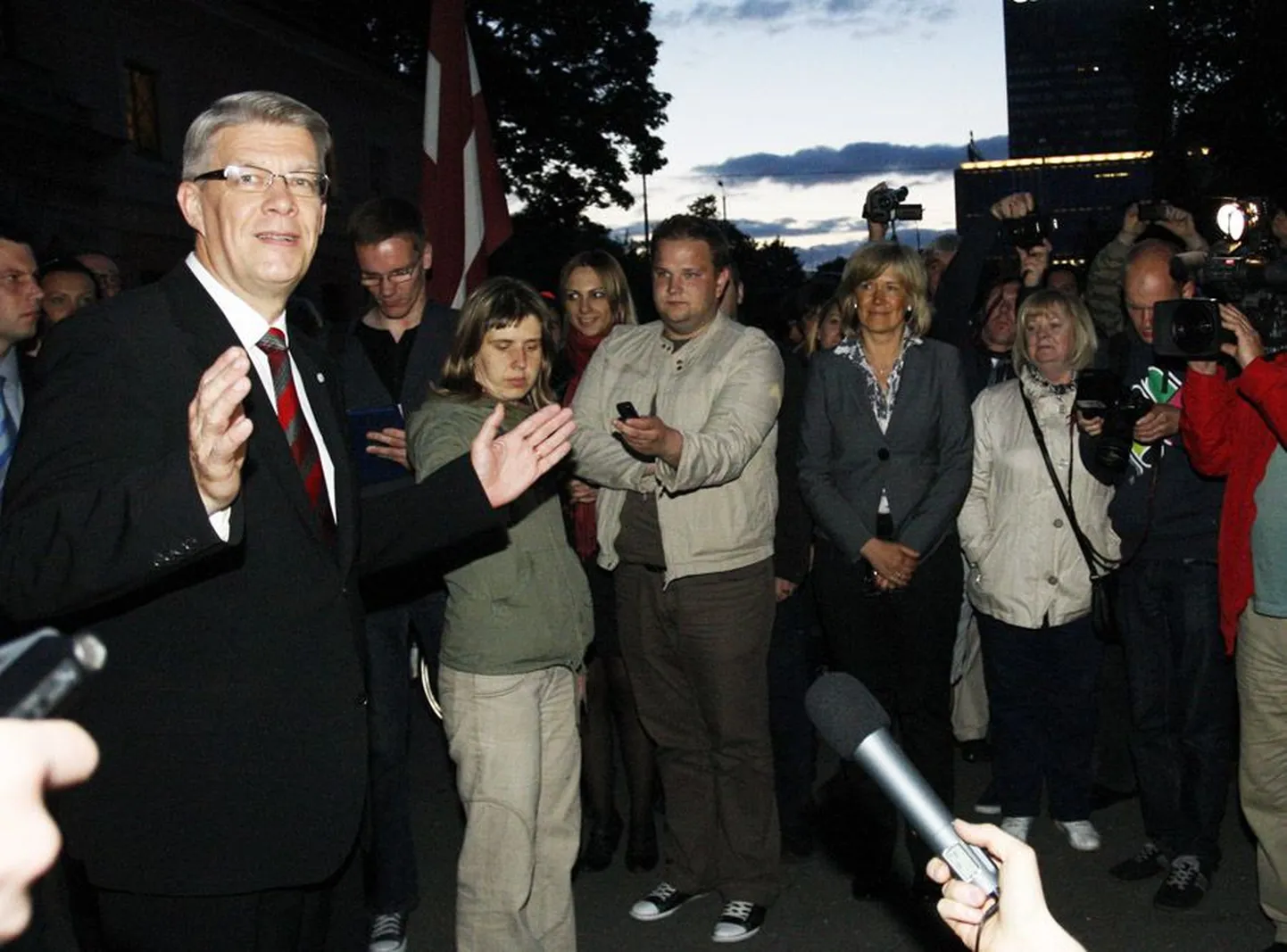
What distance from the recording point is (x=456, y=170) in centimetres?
803

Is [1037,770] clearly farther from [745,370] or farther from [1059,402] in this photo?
[745,370]

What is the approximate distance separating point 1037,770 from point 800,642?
120 cm

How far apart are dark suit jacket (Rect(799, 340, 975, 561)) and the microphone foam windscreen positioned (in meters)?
3.53

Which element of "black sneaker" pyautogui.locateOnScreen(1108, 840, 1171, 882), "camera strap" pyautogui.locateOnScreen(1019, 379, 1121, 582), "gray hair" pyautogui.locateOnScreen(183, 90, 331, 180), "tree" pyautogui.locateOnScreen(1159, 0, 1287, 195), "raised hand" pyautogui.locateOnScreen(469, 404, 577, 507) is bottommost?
"black sneaker" pyautogui.locateOnScreen(1108, 840, 1171, 882)

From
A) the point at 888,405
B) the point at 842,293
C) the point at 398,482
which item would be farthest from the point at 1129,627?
the point at 398,482

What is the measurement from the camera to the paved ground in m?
5.11

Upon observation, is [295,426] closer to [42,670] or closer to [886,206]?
[42,670]

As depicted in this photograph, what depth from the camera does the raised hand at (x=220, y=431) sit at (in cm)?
213

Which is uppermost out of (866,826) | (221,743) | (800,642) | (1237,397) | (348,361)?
(348,361)

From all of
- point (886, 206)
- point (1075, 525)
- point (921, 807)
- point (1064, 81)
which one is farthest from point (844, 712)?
point (1064, 81)

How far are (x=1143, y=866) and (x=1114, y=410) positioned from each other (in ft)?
6.22

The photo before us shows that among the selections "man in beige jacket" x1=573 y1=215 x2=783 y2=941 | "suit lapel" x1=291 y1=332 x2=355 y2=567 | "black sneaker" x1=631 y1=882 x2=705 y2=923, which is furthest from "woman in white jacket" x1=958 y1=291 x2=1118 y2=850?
"suit lapel" x1=291 y1=332 x2=355 y2=567

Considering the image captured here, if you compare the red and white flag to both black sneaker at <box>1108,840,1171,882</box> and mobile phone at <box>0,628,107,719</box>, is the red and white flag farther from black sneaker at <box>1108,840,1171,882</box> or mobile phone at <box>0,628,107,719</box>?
mobile phone at <box>0,628,107,719</box>

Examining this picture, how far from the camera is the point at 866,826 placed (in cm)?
570
